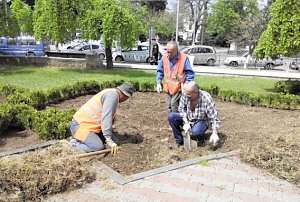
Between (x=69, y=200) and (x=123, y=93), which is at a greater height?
(x=123, y=93)

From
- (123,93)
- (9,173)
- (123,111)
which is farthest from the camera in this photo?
(123,111)

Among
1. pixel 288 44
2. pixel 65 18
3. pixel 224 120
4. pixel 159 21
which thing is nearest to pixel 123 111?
pixel 224 120

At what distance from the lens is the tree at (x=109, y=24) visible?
16.6 m

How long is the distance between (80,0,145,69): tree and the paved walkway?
1288 centimetres

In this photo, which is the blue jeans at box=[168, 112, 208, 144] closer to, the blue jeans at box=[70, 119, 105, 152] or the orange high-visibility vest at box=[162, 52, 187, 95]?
the orange high-visibility vest at box=[162, 52, 187, 95]

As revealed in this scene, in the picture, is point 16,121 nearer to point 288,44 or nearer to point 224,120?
point 224,120

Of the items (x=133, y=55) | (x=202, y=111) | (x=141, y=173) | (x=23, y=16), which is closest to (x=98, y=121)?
(x=141, y=173)

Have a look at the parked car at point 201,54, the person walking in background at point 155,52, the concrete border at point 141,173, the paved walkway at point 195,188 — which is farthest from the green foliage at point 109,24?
the paved walkway at point 195,188

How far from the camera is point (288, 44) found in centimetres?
1116

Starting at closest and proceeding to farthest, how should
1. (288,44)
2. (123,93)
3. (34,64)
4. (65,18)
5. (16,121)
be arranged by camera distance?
(123,93) < (16,121) < (288,44) < (65,18) < (34,64)

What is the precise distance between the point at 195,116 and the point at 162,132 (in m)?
1.34

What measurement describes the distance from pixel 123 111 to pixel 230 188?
184 inches

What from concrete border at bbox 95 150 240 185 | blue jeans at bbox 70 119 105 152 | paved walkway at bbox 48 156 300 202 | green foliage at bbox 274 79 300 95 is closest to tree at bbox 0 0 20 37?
green foliage at bbox 274 79 300 95

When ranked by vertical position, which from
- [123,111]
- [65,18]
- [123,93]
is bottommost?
[123,111]
